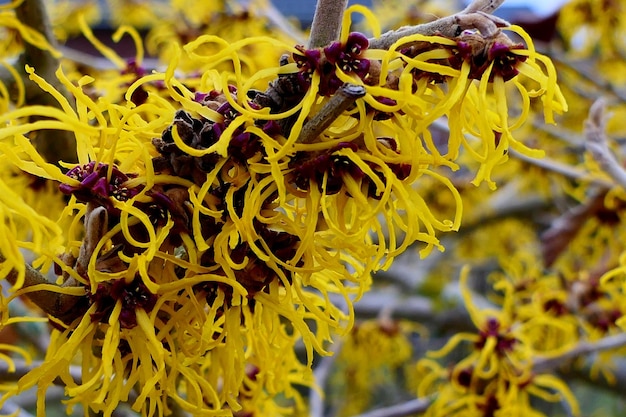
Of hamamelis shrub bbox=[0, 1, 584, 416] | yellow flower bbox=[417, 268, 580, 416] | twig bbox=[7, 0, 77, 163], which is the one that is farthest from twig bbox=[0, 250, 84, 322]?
yellow flower bbox=[417, 268, 580, 416]

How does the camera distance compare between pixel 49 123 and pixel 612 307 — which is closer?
pixel 49 123

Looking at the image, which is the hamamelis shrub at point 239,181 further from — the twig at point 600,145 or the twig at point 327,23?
the twig at point 600,145

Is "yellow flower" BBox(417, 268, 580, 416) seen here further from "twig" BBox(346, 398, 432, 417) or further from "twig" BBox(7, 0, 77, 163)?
"twig" BBox(7, 0, 77, 163)

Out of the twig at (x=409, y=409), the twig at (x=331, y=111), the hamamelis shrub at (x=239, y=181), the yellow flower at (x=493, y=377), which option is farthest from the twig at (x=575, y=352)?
the twig at (x=331, y=111)

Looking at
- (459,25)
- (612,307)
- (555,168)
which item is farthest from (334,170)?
(612,307)

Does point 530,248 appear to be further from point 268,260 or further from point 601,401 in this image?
point 268,260

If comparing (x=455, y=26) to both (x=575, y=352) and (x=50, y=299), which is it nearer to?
(x=50, y=299)

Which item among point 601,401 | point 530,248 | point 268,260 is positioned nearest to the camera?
point 268,260
